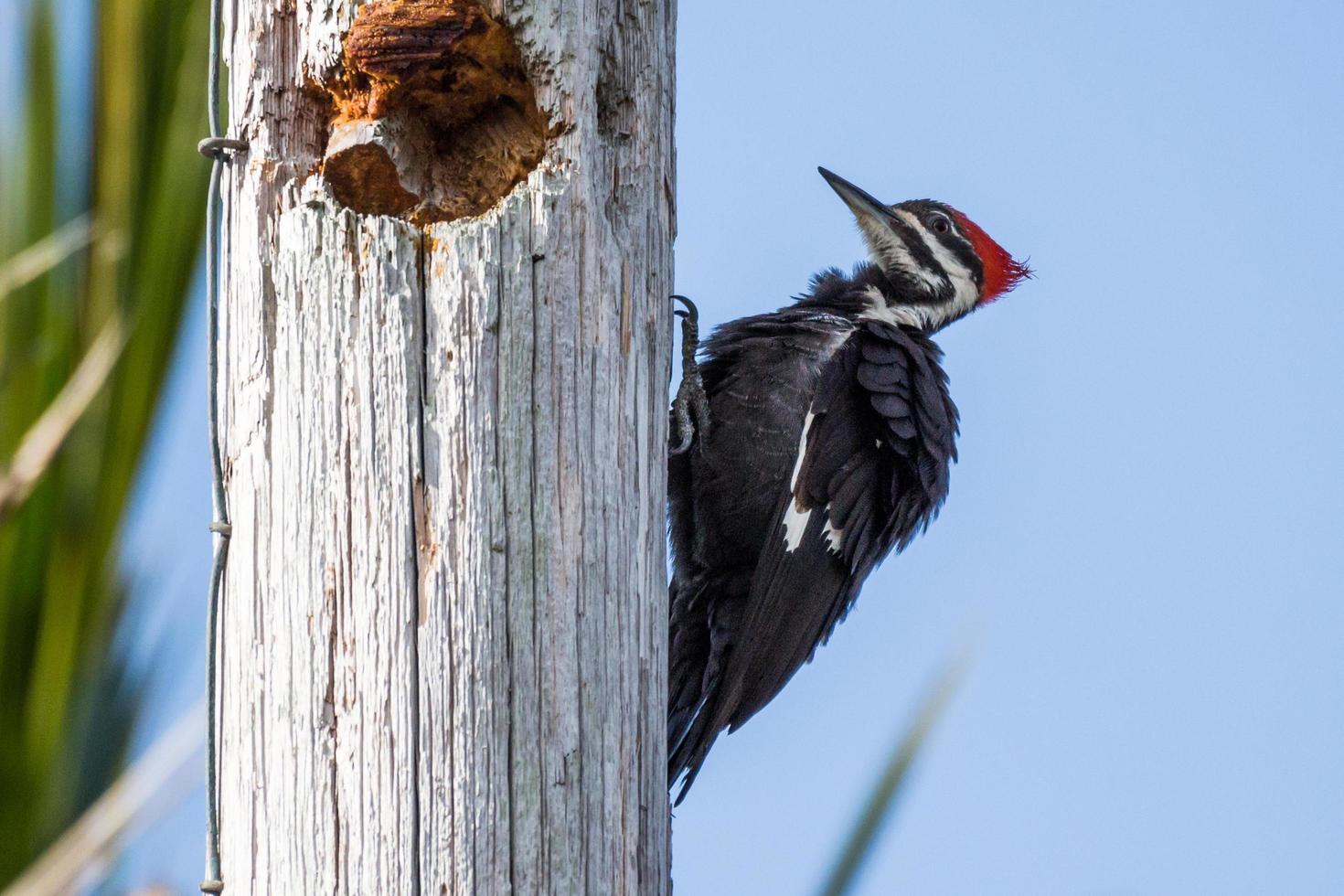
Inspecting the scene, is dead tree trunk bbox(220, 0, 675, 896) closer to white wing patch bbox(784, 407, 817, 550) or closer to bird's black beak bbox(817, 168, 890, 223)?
white wing patch bbox(784, 407, 817, 550)

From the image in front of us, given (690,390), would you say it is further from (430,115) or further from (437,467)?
(437,467)

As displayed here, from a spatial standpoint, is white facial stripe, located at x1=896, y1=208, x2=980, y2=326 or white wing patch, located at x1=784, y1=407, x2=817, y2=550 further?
white facial stripe, located at x1=896, y1=208, x2=980, y2=326

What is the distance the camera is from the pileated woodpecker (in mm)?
3430

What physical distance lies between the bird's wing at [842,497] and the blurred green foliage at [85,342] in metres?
1.76

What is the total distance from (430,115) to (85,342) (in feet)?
2.19

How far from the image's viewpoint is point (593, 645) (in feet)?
6.31

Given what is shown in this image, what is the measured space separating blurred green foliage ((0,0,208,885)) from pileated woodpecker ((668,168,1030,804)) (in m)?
1.65

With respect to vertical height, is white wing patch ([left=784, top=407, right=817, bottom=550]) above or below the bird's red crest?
below

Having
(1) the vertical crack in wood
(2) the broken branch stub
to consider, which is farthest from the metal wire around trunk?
(1) the vertical crack in wood

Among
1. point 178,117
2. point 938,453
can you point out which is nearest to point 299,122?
point 178,117

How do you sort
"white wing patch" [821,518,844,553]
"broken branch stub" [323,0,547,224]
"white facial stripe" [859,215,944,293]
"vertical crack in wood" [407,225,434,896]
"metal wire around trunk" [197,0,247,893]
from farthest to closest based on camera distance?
1. "white facial stripe" [859,215,944,293]
2. "white wing patch" [821,518,844,553]
3. "broken branch stub" [323,0,547,224]
4. "metal wire around trunk" [197,0,247,893]
5. "vertical crack in wood" [407,225,434,896]

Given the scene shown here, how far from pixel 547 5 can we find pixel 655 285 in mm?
424

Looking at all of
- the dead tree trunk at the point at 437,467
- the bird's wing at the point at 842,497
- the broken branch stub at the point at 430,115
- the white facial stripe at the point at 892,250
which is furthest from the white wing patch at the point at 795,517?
the broken branch stub at the point at 430,115

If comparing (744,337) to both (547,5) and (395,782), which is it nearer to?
(547,5)
